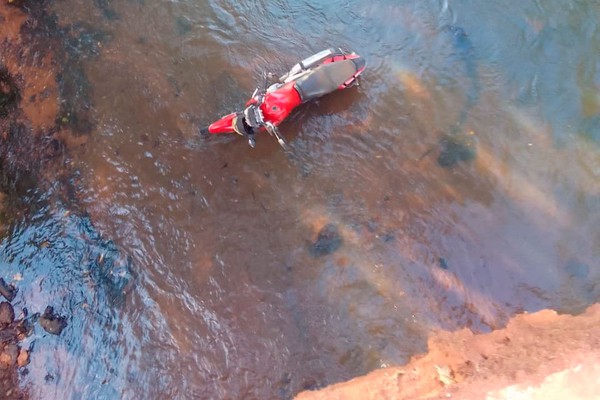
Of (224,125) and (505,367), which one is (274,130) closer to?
(224,125)

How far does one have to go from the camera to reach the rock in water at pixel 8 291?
6.11 m

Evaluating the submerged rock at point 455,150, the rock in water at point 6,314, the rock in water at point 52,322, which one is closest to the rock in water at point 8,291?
the rock in water at point 6,314

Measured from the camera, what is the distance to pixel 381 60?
22.7 ft

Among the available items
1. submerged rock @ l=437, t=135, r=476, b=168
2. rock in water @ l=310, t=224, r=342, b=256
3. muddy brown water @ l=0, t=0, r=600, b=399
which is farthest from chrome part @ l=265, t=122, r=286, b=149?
submerged rock @ l=437, t=135, r=476, b=168

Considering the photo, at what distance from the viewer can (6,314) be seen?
6.02 meters

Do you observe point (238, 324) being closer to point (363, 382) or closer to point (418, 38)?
point (363, 382)

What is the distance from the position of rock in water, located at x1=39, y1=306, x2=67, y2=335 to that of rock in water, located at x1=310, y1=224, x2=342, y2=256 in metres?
3.29

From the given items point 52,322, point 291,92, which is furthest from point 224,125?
point 52,322

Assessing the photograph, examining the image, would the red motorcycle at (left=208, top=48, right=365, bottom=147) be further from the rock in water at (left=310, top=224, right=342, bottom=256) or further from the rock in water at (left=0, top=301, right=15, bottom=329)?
the rock in water at (left=0, top=301, right=15, bottom=329)

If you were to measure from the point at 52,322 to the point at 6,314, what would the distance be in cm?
63

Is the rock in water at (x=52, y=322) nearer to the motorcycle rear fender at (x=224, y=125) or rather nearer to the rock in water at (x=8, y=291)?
the rock in water at (x=8, y=291)

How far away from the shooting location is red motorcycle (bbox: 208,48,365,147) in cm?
604

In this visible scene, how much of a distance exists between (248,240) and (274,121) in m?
1.58

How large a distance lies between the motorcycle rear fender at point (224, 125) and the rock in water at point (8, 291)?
3.31m
